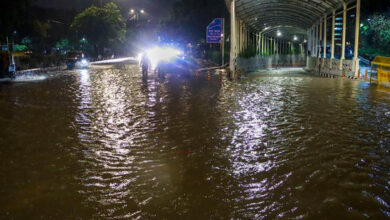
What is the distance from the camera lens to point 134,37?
118m

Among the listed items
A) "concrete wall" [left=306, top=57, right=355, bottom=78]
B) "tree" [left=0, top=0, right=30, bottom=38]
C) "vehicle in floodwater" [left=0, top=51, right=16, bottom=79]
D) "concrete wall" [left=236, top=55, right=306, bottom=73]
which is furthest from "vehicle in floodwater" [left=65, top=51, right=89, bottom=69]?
"concrete wall" [left=306, top=57, right=355, bottom=78]

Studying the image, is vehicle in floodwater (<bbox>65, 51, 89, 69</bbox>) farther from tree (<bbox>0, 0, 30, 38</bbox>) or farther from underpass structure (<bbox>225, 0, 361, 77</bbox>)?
underpass structure (<bbox>225, 0, 361, 77</bbox>)

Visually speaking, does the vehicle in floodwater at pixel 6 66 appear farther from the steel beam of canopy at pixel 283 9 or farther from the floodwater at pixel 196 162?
the steel beam of canopy at pixel 283 9

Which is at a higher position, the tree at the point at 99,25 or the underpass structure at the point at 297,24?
the tree at the point at 99,25

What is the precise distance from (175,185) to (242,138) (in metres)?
3.11

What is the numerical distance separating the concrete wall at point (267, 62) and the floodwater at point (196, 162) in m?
18.9

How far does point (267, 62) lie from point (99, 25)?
130ft

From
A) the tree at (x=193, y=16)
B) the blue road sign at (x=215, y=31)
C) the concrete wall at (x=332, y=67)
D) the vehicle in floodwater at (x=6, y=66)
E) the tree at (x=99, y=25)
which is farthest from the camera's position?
the tree at (x=99, y=25)

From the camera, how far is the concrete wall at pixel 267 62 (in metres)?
33.1

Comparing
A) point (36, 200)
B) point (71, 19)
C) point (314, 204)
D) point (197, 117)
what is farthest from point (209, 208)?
point (71, 19)

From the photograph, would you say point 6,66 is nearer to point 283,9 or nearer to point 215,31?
point 283,9

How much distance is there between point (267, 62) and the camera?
43344mm

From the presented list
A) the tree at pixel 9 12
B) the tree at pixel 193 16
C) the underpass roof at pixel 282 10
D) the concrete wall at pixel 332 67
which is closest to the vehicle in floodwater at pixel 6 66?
the tree at pixel 9 12

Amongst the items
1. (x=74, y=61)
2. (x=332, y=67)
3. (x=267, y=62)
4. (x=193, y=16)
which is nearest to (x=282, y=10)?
(x=332, y=67)
